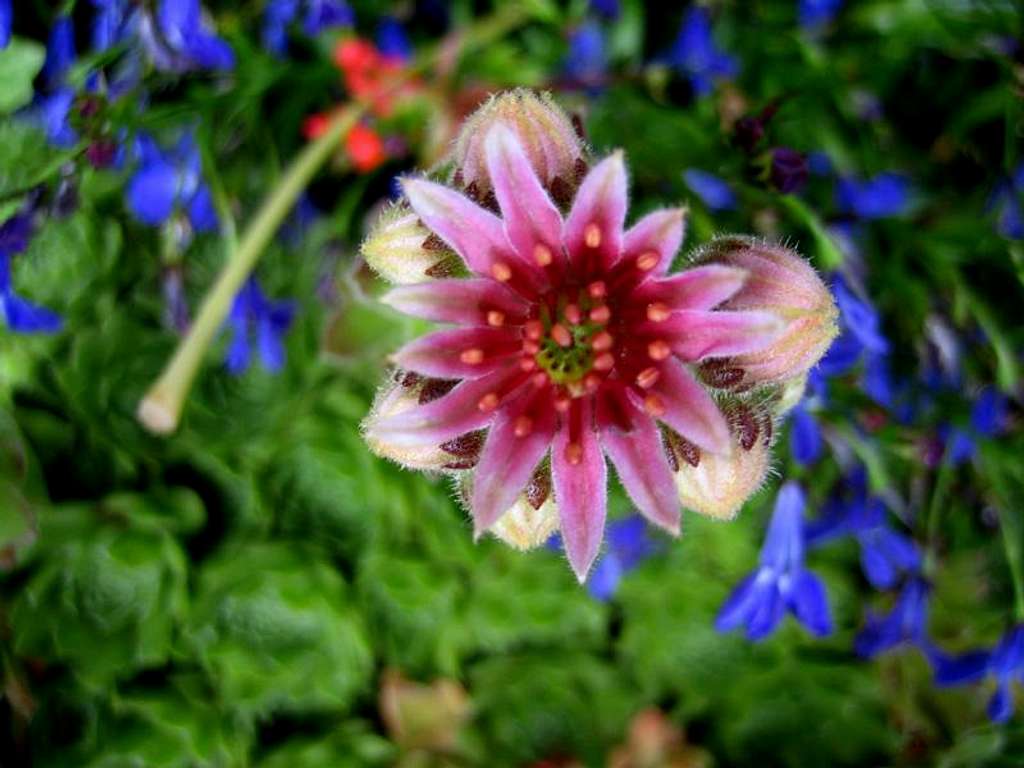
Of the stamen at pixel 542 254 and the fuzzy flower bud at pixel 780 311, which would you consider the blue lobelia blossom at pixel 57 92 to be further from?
the fuzzy flower bud at pixel 780 311

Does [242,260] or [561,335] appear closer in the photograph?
[561,335]

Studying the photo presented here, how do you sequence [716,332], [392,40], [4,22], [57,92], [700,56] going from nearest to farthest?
[716,332] < [4,22] < [57,92] < [700,56] < [392,40]

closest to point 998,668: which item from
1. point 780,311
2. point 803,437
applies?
point 803,437

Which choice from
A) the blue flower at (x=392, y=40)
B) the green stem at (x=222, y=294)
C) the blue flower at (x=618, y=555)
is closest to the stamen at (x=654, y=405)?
the green stem at (x=222, y=294)

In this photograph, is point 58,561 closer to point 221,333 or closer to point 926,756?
point 221,333

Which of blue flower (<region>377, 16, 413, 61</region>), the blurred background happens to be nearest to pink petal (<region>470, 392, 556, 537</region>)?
the blurred background

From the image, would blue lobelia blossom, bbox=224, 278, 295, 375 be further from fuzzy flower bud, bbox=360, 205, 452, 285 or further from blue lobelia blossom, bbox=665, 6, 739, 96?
blue lobelia blossom, bbox=665, 6, 739, 96

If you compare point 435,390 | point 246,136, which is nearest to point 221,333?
point 246,136

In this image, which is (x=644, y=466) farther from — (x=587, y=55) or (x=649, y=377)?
(x=587, y=55)
